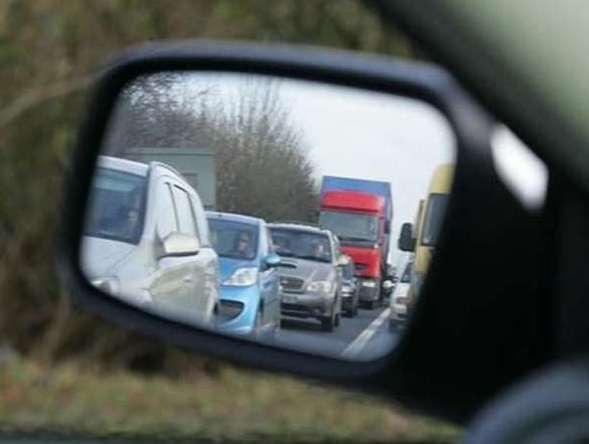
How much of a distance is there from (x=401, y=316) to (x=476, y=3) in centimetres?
73

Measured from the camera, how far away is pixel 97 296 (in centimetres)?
267

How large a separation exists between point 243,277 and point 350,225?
261mm

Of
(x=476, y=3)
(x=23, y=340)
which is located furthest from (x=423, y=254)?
(x=23, y=340)

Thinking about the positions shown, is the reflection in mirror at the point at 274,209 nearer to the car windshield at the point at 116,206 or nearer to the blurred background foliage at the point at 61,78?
the car windshield at the point at 116,206

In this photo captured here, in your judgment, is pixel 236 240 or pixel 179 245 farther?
pixel 179 245

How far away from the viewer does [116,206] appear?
274 cm

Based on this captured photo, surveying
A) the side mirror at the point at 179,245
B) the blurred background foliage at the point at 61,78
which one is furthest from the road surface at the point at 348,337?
the blurred background foliage at the point at 61,78

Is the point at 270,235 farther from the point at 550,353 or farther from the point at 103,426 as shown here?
the point at 103,426

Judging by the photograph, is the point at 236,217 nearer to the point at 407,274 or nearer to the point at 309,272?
the point at 309,272

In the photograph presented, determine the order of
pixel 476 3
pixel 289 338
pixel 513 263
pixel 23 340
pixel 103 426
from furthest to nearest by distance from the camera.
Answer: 1. pixel 23 340
2. pixel 103 426
3. pixel 289 338
4. pixel 513 263
5. pixel 476 3

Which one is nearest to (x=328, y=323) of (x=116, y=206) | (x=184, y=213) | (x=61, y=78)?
(x=184, y=213)

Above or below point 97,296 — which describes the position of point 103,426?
below

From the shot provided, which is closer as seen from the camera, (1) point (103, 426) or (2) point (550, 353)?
(2) point (550, 353)

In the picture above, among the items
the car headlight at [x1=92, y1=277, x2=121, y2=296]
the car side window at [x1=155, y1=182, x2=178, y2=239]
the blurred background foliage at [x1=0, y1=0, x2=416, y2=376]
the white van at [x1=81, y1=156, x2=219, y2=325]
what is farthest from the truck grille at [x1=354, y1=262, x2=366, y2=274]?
the blurred background foliage at [x1=0, y1=0, x2=416, y2=376]
